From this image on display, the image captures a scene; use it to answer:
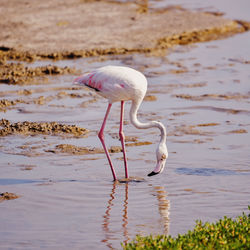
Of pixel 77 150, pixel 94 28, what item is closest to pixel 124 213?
pixel 77 150

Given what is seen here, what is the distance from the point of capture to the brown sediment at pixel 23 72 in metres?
13.6

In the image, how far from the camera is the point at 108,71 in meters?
8.48

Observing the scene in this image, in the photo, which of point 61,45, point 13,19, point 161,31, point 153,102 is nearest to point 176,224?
point 153,102

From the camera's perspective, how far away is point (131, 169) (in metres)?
8.73

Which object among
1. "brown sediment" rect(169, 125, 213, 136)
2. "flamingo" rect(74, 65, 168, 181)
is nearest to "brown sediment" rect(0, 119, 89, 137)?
"brown sediment" rect(169, 125, 213, 136)

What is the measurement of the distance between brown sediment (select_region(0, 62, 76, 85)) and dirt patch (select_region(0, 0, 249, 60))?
107cm

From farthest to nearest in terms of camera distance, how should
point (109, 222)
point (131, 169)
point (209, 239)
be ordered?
point (131, 169) → point (109, 222) → point (209, 239)

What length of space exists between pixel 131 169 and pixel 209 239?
332 centimetres

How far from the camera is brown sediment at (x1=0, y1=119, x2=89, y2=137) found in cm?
1015

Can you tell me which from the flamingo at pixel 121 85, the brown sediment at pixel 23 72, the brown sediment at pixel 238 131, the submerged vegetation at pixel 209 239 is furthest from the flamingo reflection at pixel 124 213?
the brown sediment at pixel 23 72

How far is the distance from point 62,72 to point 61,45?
99.5 inches

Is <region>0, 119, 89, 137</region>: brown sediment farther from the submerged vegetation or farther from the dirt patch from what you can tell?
the dirt patch

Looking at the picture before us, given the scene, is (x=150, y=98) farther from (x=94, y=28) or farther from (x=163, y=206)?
(x=94, y=28)

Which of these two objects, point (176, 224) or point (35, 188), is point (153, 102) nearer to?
point (35, 188)
